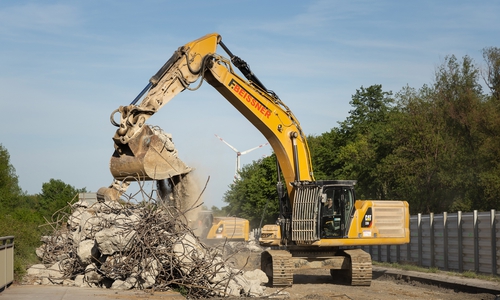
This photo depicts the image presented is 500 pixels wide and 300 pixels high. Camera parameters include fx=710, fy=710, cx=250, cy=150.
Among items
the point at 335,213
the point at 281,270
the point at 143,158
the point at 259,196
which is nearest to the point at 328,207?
the point at 335,213

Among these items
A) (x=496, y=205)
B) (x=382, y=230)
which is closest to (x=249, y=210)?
(x=496, y=205)

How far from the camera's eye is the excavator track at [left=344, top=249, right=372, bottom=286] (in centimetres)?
1916

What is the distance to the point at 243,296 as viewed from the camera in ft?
48.4

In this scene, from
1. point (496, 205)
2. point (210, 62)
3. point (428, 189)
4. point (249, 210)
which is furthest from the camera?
point (249, 210)

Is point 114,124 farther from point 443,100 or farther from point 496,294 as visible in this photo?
point 443,100

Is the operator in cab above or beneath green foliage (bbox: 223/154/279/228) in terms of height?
beneath

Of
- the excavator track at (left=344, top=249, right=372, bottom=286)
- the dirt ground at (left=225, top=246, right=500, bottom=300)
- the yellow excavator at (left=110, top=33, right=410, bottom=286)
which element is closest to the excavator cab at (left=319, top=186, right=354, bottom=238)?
the yellow excavator at (left=110, top=33, right=410, bottom=286)

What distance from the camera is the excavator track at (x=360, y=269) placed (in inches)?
754

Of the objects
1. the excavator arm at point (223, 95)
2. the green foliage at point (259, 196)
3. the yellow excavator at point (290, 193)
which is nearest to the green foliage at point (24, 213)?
the excavator arm at point (223, 95)

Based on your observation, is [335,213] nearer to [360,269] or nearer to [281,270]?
[360,269]

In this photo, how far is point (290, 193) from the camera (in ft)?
66.2

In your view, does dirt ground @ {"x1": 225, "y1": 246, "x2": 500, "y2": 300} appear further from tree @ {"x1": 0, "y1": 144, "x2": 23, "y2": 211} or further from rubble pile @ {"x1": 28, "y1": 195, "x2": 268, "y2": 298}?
tree @ {"x1": 0, "y1": 144, "x2": 23, "y2": 211}

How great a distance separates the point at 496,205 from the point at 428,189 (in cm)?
577

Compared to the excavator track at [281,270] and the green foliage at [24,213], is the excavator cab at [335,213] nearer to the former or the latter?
the excavator track at [281,270]
